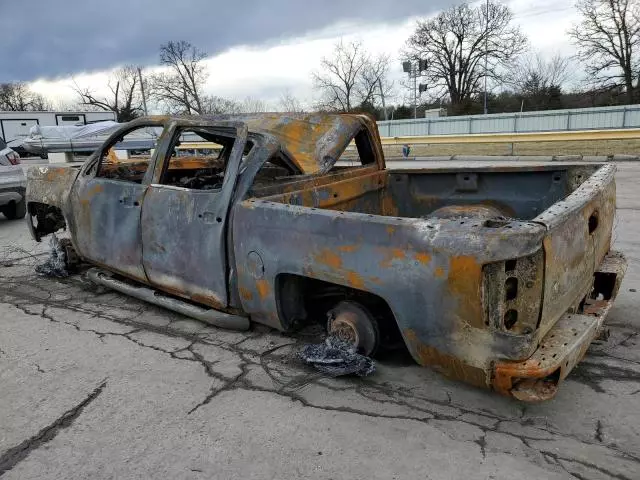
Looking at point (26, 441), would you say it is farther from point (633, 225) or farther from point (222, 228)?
point (633, 225)

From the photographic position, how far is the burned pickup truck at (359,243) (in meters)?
2.51

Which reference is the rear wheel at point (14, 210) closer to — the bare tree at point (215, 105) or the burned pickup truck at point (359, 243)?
the burned pickup truck at point (359, 243)

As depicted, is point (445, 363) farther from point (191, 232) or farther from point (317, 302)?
point (191, 232)

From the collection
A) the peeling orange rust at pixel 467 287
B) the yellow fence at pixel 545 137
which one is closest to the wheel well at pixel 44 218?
the peeling orange rust at pixel 467 287

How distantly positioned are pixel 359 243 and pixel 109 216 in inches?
102

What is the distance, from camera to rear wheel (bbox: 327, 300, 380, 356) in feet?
10.5

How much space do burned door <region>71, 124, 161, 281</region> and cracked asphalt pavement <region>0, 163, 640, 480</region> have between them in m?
0.74

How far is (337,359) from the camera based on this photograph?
3195mm

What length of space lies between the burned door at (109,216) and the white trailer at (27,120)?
1340 inches

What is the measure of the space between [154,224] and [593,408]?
313 centimetres

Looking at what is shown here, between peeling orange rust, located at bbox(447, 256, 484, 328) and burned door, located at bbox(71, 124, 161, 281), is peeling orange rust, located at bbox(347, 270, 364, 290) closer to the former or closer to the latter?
peeling orange rust, located at bbox(447, 256, 484, 328)

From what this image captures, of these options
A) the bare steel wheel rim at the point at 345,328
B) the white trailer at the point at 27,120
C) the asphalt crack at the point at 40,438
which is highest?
the white trailer at the point at 27,120

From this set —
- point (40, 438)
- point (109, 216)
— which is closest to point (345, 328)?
point (40, 438)

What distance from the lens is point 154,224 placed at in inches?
160
